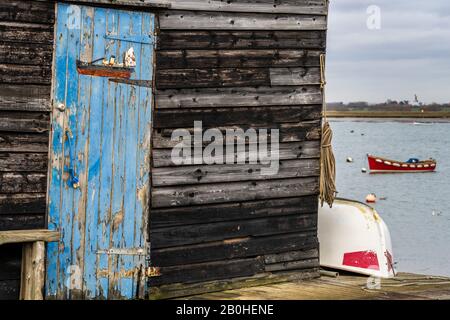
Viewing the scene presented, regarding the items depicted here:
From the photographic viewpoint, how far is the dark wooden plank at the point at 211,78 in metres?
9.16

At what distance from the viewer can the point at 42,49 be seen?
8406 mm

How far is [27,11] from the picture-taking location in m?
8.31

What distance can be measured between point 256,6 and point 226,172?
181 centimetres

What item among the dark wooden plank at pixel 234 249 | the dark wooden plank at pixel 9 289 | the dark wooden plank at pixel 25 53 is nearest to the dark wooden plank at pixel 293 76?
the dark wooden plank at pixel 234 249

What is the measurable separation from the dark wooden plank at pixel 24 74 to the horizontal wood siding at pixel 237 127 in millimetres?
1208

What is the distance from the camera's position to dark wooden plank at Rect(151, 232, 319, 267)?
9305 millimetres

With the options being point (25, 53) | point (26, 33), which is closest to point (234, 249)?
point (25, 53)

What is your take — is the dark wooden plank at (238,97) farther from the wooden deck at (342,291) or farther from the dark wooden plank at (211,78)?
the wooden deck at (342,291)

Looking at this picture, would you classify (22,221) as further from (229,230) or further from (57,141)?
(229,230)

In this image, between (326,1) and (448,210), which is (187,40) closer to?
(326,1)

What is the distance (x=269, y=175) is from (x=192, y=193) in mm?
992

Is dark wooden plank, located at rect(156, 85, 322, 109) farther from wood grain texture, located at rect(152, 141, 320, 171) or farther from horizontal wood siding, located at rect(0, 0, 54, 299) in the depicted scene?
horizontal wood siding, located at rect(0, 0, 54, 299)

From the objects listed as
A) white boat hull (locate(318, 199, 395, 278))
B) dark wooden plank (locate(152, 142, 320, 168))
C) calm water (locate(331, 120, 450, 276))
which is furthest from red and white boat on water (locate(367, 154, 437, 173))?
dark wooden plank (locate(152, 142, 320, 168))

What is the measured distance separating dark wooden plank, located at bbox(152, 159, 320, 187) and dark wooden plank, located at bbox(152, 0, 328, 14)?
5.40 feet
